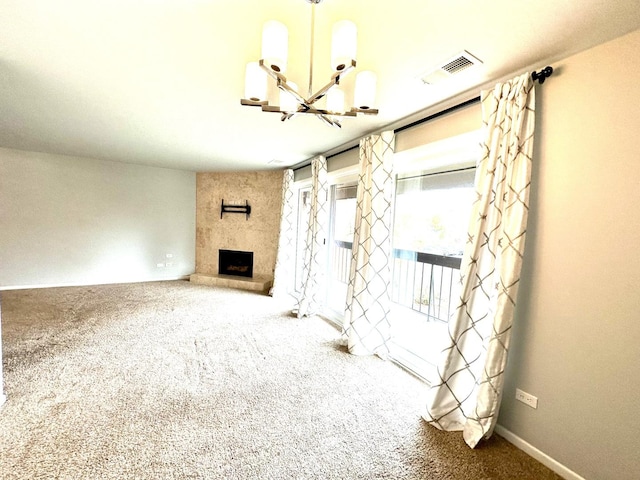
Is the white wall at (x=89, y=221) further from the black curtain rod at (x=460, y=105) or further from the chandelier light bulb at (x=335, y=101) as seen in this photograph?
the chandelier light bulb at (x=335, y=101)

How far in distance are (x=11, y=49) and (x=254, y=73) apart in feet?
5.18

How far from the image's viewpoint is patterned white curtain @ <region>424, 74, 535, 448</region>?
5.26 feet

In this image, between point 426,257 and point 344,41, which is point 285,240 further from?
point 344,41

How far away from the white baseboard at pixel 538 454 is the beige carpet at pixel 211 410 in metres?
0.04

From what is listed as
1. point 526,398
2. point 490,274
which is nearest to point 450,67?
point 490,274

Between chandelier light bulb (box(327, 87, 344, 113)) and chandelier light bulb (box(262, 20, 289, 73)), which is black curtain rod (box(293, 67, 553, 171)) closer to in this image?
chandelier light bulb (box(327, 87, 344, 113))

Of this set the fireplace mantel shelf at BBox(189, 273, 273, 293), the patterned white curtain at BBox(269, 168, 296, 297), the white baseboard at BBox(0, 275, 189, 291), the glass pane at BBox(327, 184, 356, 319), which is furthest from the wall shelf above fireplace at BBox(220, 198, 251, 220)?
the glass pane at BBox(327, 184, 356, 319)

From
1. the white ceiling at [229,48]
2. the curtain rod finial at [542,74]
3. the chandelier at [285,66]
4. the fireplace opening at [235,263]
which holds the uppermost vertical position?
the white ceiling at [229,48]

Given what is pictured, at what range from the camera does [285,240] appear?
4926 millimetres

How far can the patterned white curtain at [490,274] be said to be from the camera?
160 centimetres

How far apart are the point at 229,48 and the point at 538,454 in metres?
2.98

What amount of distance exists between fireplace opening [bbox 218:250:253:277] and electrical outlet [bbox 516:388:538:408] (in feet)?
16.5

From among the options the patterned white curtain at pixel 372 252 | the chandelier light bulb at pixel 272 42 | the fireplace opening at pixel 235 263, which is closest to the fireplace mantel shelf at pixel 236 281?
the fireplace opening at pixel 235 263

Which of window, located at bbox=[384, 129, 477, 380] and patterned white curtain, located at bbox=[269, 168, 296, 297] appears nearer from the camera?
window, located at bbox=[384, 129, 477, 380]
